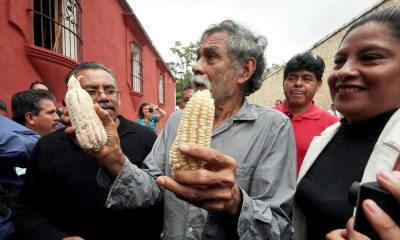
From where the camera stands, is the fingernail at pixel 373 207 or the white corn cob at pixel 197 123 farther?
the white corn cob at pixel 197 123

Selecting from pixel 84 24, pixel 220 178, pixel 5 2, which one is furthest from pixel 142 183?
pixel 84 24

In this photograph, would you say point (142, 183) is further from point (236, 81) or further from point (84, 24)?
point (84, 24)

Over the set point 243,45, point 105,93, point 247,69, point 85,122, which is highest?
point 243,45

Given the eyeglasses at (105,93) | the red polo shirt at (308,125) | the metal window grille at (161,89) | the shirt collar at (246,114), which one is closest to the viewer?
the shirt collar at (246,114)

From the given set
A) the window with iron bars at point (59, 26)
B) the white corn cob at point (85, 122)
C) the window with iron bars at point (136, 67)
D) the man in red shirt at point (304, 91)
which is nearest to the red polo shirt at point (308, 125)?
the man in red shirt at point (304, 91)

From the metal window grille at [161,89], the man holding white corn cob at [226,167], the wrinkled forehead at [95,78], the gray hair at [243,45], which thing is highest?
the metal window grille at [161,89]

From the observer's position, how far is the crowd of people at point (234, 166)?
1.05 metres

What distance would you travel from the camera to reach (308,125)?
8.91 ft

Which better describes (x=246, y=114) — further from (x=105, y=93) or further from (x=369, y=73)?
(x=105, y=93)

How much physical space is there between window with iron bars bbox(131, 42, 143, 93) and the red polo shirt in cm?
888

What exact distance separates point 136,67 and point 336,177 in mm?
11038

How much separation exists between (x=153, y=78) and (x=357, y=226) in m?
14.3

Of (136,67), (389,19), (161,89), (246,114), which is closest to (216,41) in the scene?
(246,114)

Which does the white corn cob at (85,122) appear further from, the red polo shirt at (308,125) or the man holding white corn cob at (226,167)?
the red polo shirt at (308,125)
